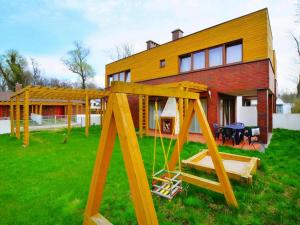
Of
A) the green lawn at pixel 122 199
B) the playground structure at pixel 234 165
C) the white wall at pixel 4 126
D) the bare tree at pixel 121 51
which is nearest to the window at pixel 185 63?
the playground structure at pixel 234 165

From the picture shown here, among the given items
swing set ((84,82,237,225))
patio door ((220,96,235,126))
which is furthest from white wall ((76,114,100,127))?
swing set ((84,82,237,225))

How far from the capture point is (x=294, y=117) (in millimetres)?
13156

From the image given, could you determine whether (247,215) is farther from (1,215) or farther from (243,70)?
(243,70)

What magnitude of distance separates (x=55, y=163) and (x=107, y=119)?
4.71 meters

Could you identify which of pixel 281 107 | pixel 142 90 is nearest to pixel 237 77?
pixel 142 90

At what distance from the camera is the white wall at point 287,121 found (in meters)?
13.1

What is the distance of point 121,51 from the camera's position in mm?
29688

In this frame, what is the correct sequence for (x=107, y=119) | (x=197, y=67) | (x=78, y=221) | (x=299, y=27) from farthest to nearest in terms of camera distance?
(x=299, y=27) < (x=197, y=67) < (x=78, y=221) < (x=107, y=119)

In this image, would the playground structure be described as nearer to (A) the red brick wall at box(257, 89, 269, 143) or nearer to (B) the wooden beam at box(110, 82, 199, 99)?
(B) the wooden beam at box(110, 82, 199, 99)

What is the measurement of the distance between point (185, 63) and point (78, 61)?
27152 millimetres

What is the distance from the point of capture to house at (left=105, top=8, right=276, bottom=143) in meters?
8.57

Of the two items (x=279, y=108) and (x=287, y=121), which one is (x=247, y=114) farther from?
(x=279, y=108)

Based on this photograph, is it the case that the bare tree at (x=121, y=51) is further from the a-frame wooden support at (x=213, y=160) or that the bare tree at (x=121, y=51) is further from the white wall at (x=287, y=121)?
the a-frame wooden support at (x=213, y=160)

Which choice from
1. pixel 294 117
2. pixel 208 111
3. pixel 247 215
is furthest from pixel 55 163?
pixel 294 117
